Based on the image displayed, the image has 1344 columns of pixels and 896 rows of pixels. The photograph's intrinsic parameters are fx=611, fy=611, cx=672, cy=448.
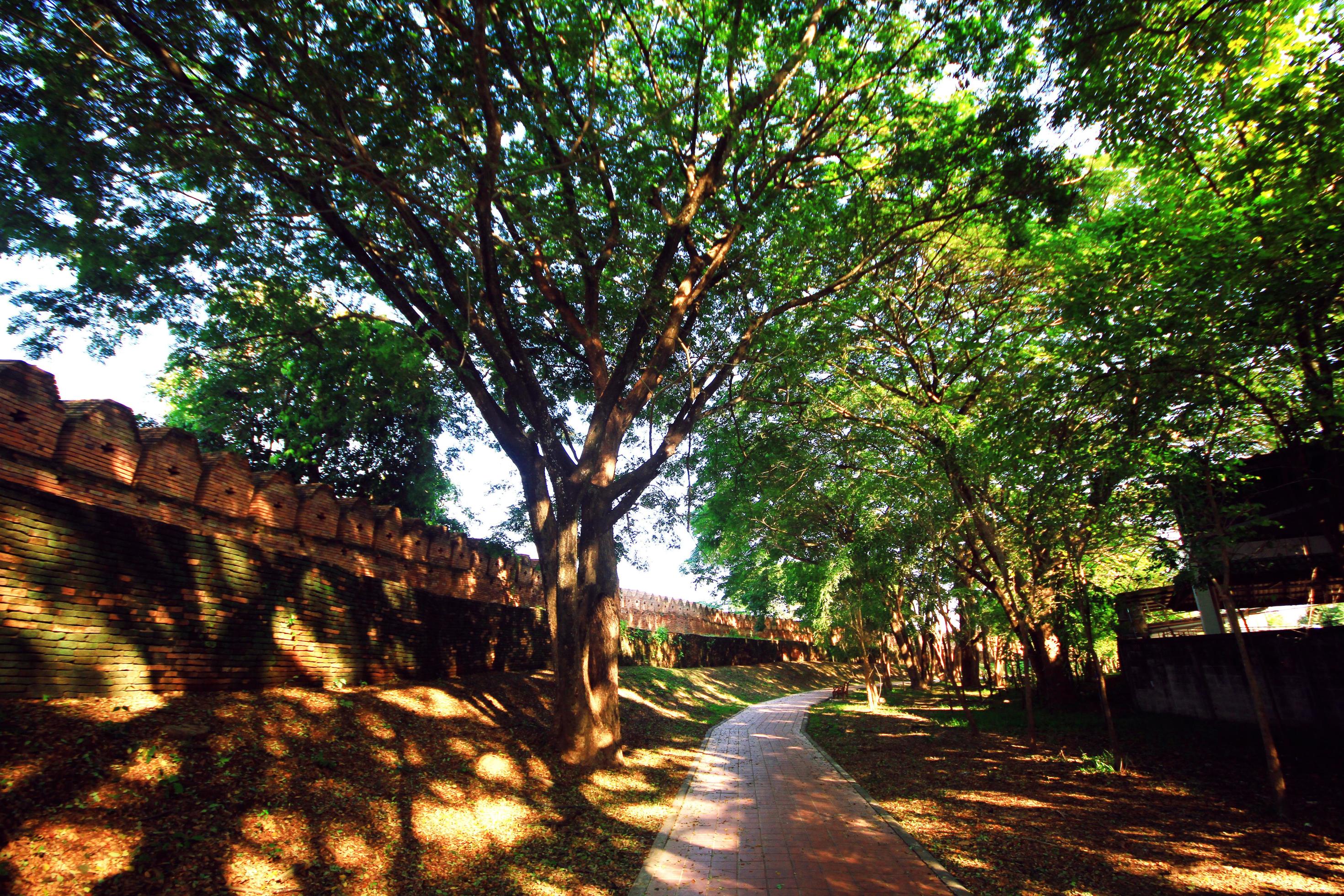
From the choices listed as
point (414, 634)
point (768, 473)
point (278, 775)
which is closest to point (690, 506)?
point (768, 473)

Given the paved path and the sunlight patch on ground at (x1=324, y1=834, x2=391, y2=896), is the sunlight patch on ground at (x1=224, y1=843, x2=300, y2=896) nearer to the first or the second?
the sunlight patch on ground at (x1=324, y1=834, x2=391, y2=896)

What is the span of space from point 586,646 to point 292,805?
4.19 m

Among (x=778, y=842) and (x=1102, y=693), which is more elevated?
(x=1102, y=693)

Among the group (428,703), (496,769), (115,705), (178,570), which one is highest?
(178,570)

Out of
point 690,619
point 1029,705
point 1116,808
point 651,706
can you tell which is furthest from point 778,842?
point 690,619

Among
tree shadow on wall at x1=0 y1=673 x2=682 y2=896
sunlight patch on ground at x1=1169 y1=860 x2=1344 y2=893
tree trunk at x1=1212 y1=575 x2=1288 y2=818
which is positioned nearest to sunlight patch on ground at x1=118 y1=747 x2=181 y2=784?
tree shadow on wall at x1=0 y1=673 x2=682 y2=896

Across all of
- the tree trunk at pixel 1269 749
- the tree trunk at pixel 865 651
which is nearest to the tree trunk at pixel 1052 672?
the tree trunk at pixel 865 651

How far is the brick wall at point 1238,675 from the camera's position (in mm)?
7688

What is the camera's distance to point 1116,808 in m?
7.05

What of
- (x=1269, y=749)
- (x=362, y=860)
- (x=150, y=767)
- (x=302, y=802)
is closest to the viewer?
(x=150, y=767)

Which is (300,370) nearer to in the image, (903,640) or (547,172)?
(547,172)

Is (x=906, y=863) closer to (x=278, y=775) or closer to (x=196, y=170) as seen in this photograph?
(x=278, y=775)

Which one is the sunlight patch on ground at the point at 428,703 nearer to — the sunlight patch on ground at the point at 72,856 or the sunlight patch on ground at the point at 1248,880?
the sunlight patch on ground at the point at 72,856

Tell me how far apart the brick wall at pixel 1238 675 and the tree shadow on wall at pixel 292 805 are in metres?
8.48
